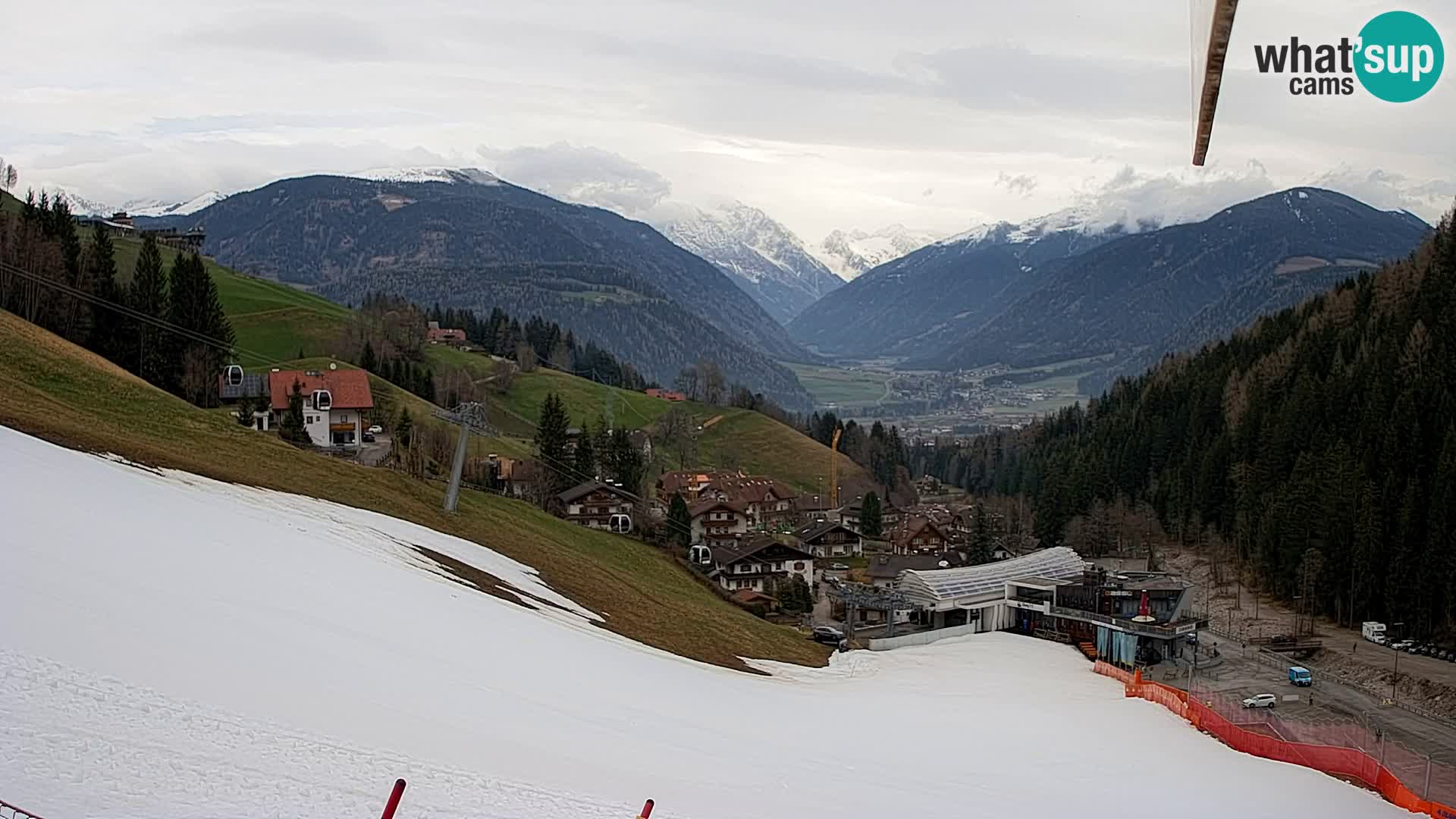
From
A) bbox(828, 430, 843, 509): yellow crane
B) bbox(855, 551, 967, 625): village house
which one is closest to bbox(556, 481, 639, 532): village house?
bbox(855, 551, 967, 625): village house

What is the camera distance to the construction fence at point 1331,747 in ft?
74.9

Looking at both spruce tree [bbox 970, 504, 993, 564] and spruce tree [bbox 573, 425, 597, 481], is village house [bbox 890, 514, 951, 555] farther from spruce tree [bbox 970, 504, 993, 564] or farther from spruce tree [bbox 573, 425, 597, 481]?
spruce tree [bbox 573, 425, 597, 481]

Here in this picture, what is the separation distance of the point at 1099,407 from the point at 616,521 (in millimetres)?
88616

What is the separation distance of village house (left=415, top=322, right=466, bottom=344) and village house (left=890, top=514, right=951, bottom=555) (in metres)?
83.3

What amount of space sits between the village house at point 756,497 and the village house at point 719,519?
157cm

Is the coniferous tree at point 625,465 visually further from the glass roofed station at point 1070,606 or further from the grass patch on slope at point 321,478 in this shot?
the grass patch on slope at point 321,478

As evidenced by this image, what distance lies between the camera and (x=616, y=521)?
69125mm

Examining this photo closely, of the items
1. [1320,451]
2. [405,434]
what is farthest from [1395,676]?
[405,434]

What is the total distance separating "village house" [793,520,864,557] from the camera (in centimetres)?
8769

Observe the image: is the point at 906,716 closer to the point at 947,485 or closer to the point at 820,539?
the point at 820,539

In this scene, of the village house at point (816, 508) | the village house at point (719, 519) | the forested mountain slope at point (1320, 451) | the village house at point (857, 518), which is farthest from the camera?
the village house at point (816, 508)

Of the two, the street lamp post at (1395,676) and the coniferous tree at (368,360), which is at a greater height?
the coniferous tree at (368,360)

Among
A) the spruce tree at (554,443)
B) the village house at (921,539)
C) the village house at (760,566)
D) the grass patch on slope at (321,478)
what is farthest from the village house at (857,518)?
the grass patch on slope at (321,478)

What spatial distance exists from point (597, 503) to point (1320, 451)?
162 ft
